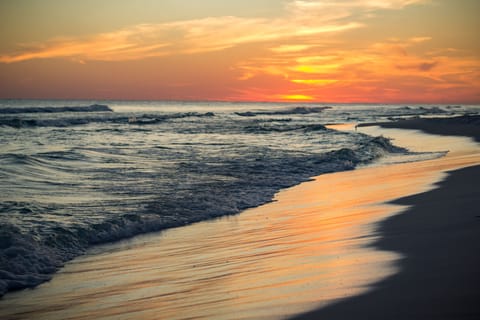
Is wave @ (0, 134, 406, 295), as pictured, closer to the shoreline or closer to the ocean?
the ocean

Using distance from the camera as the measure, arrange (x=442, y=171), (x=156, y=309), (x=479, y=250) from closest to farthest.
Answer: (x=156, y=309)
(x=479, y=250)
(x=442, y=171)

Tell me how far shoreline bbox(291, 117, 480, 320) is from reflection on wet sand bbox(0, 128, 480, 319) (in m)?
0.21

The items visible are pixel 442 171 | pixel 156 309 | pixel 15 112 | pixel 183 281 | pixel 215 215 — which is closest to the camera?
pixel 156 309

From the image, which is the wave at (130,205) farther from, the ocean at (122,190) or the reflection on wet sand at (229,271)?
the reflection on wet sand at (229,271)

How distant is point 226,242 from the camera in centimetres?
733

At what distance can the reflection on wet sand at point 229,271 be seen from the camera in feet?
14.9

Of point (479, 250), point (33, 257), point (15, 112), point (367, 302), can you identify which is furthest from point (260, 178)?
point (15, 112)

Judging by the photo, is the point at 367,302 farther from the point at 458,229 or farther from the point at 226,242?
the point at 226,242

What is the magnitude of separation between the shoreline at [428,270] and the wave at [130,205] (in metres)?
3.73

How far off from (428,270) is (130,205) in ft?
21.2

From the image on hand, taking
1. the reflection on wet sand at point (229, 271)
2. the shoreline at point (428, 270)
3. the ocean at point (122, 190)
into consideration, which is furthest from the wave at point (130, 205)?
the shoreline at point (428, 270)

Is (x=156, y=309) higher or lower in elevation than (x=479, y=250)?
lower

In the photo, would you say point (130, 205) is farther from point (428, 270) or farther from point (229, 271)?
point (428, 270)

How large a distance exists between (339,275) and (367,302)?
0.84 metres
